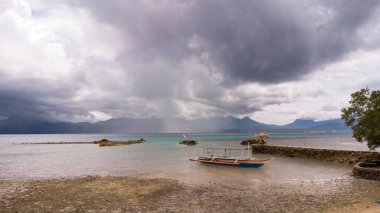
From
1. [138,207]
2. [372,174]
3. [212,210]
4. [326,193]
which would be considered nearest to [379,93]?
[372,174]

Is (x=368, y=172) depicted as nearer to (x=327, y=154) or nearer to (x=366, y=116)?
(x=366, y=116)

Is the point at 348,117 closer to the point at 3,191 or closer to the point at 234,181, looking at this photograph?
the point at 234,181

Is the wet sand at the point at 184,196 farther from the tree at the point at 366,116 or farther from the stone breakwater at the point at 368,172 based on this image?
the tree at the point at 366,116

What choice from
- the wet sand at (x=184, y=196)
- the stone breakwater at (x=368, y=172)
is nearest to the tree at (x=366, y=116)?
the stone breakwater at (x=368, y=172)

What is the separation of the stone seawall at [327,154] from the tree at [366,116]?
23.1 ft

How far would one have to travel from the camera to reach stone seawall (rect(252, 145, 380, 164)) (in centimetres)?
4219

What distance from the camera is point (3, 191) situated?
2405cm

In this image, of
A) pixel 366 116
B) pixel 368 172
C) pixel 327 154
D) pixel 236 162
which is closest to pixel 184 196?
pixel 236 162

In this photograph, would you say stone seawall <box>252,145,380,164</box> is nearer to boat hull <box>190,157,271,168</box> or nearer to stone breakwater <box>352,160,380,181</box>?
stone breakwater <box>352,160,380,181</box>

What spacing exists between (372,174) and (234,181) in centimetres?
1607

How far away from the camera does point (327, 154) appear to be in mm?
49000

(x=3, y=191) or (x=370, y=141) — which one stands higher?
(x=370, y=141)

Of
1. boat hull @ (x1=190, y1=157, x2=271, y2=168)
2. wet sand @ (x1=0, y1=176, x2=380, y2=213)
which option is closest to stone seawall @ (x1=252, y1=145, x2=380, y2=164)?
boat hull @ (x1=190, y1=157, x2=271, y2=168)

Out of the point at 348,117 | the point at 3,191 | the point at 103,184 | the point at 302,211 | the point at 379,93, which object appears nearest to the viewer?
the point at 302,211
